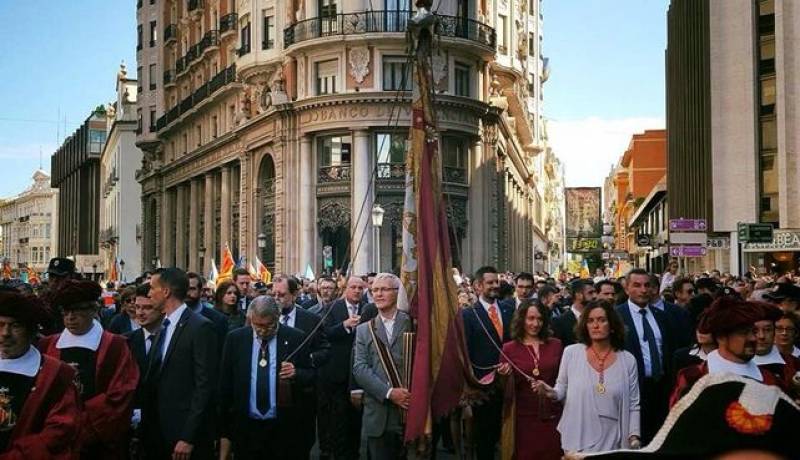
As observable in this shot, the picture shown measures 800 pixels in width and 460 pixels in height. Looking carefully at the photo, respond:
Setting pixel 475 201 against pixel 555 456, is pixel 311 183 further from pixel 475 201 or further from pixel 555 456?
pixel 555 456

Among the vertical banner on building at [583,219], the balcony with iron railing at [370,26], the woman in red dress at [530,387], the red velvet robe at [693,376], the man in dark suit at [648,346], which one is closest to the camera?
the red velvet robe at [693,376]

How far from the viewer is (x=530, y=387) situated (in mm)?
8875

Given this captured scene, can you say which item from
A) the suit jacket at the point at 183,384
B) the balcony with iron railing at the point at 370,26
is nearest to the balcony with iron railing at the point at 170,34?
the balcony with iron railing at the point at 370,26

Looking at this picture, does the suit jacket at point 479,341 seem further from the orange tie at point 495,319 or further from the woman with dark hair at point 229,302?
the woman with dark hair at point 229,302

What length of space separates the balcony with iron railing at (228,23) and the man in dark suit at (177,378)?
162ft

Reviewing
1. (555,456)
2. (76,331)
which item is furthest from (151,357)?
(555,456)

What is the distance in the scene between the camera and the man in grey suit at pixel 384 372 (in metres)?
8.66

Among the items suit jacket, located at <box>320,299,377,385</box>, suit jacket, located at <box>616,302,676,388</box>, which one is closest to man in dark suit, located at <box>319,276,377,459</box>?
suit jacket, located at <box>320,299,377,385</box>

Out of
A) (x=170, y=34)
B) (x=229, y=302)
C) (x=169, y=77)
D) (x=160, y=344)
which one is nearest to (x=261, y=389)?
(x=160, y=344)

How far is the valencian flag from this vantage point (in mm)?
8531

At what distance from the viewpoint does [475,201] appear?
46250mm

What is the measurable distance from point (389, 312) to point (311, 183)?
1425 inches

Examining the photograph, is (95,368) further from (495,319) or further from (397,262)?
(397,262)

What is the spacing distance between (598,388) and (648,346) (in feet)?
7.82
